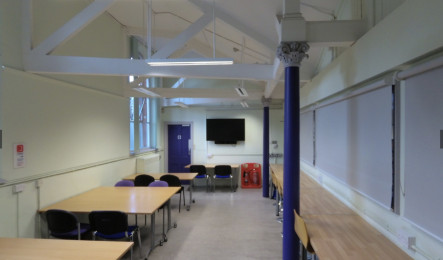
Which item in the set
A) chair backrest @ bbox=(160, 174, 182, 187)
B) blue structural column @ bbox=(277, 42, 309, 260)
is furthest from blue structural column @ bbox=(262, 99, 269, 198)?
blue structural column @ bbox=(277, 42, 309, 260)

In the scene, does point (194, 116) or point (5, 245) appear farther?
point (194, 116)

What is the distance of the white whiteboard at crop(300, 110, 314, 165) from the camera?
505 cm

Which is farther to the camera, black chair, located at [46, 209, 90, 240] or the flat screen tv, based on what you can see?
the flat screen tv

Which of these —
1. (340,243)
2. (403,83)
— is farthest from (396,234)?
(403,83)

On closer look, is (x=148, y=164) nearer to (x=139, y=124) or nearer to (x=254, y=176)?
(x=139, y=124)

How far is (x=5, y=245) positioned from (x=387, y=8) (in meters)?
4.29

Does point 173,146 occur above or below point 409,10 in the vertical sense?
below

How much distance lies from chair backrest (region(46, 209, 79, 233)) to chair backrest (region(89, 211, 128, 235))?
0.23 meters

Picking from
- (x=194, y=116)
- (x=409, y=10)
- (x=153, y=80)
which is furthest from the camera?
(x=194, y=116)

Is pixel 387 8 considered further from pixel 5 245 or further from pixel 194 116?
pixel 194 116

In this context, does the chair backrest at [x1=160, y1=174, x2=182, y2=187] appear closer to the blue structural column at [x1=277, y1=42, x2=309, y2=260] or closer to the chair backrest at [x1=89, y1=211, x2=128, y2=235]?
the chair backrest at [x1=89, y1=211, x2=128, y2=235]

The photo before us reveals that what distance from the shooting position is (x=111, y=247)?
7.68ft

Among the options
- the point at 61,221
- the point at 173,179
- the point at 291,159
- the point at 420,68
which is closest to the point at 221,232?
the point at 173,179

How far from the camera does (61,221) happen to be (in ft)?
11.0
